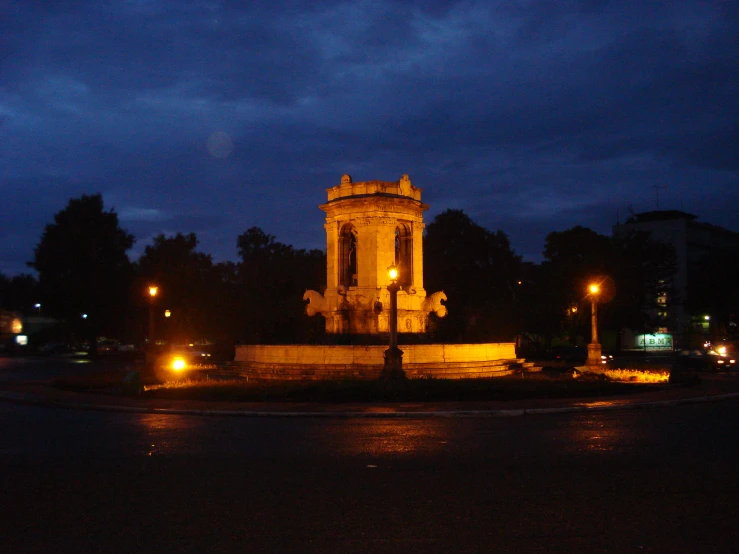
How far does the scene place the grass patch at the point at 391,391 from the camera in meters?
22.2

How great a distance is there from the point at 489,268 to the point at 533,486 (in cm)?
7016

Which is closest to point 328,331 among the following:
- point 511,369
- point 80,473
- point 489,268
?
point 511,369

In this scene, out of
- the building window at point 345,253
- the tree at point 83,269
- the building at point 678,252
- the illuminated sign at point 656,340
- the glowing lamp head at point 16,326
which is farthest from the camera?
the glowing lamp head at point 16,326

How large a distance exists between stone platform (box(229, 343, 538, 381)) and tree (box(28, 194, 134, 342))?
39397 millimetres

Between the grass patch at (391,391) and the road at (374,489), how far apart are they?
Answer: 606 centimetres

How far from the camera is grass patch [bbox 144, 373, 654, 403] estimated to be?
22156 mm

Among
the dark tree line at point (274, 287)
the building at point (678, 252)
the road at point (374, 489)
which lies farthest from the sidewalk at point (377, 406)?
the building at point (678, 252)

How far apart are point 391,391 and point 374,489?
13.0m

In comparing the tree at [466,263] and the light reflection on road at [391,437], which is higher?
the tree at [466,263]

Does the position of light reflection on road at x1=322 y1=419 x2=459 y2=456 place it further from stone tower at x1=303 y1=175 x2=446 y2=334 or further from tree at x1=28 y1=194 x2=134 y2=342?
tree at x1=28 y1=194 x2=134 y2=342

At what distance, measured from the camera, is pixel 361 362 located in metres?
29.1

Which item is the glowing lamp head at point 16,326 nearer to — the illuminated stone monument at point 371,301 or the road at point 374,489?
the illuminated stone monument at point 371,301

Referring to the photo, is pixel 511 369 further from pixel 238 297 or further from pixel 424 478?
pixel 238 297

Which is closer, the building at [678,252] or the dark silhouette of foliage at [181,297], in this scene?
the dark silhouette of foliage at [181,297]
